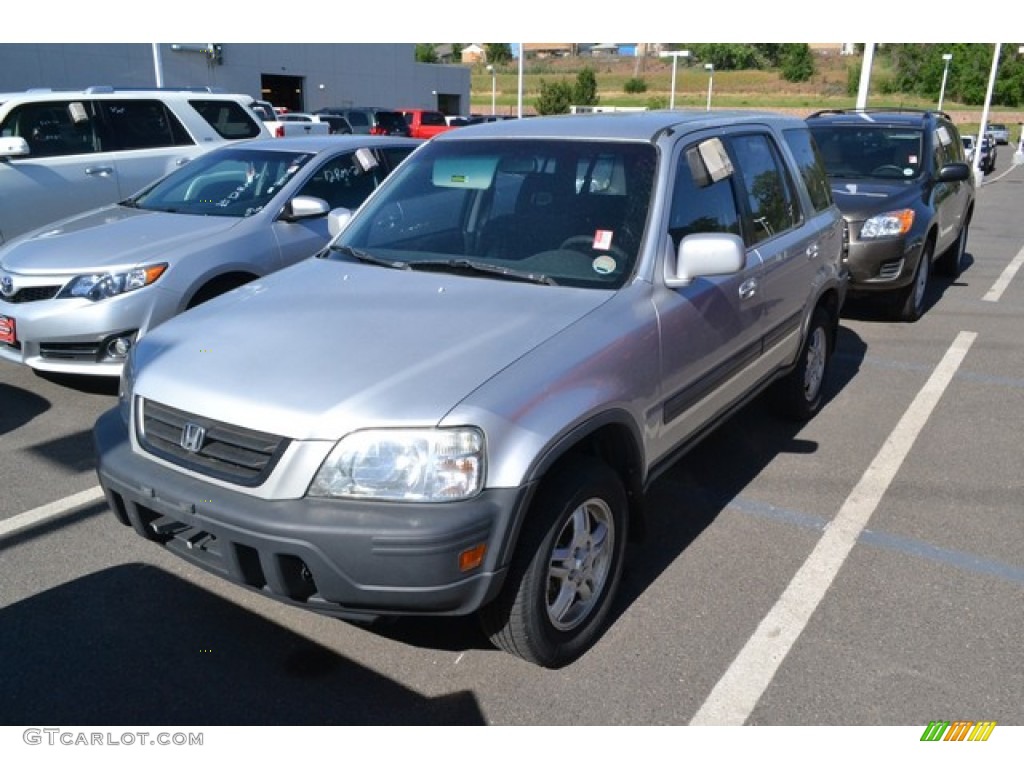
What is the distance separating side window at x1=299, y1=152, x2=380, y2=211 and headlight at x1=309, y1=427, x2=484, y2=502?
4027mm

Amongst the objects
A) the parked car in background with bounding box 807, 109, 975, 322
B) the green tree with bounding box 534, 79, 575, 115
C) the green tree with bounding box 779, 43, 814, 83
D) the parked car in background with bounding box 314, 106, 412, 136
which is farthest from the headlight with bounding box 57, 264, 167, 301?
the green tree with bounding box 779, 43, 814, 83

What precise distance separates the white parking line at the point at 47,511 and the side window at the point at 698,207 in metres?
3.07

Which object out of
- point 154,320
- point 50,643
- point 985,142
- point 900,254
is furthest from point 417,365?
point 985,142

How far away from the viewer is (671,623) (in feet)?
10.6

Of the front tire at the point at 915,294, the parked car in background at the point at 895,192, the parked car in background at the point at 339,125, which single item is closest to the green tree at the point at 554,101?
the parked car in background at the point at 339,125

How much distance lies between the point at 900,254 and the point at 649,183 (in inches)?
192

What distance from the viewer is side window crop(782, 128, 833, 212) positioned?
195 inches

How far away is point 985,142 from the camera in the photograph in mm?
30000

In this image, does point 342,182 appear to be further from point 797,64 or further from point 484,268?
point 797,64

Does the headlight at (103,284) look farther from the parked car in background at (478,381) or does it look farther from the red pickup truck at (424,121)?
the red pickup truck at (424,121)

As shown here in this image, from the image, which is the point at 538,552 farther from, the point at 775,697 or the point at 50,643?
the point at 50,643

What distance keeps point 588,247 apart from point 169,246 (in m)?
3.21

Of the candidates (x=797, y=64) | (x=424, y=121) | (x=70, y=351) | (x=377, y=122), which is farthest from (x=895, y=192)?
(x=797, y=64)

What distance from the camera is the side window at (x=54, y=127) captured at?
7766mm
